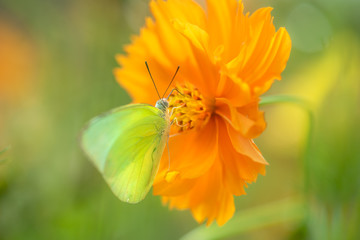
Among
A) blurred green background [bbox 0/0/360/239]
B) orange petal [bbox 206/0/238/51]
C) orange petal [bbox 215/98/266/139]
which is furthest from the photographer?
blurred green background [bbox 0/0/360/239]

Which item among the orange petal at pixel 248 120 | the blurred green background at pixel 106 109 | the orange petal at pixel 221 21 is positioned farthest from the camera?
the blurred green background at pixel 106 109

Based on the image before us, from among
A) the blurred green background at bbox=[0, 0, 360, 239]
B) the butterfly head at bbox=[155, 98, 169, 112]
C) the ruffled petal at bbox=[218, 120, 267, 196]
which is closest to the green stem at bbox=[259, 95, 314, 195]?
the blurred green background at bbox=[0, 0, 360, 239]

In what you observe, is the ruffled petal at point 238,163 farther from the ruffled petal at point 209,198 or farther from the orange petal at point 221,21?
the orange petal at point 221,21

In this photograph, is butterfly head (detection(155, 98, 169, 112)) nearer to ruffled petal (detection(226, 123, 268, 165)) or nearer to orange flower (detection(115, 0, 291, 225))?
orange flower (detection(115, 0, 291, 225))

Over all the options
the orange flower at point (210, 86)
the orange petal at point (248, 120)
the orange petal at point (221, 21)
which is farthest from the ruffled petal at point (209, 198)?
the orange petal at point (221, 21)

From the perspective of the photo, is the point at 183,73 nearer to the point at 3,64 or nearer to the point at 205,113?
the point at 205,113

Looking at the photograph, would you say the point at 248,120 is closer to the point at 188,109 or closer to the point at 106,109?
the point at 188,109
